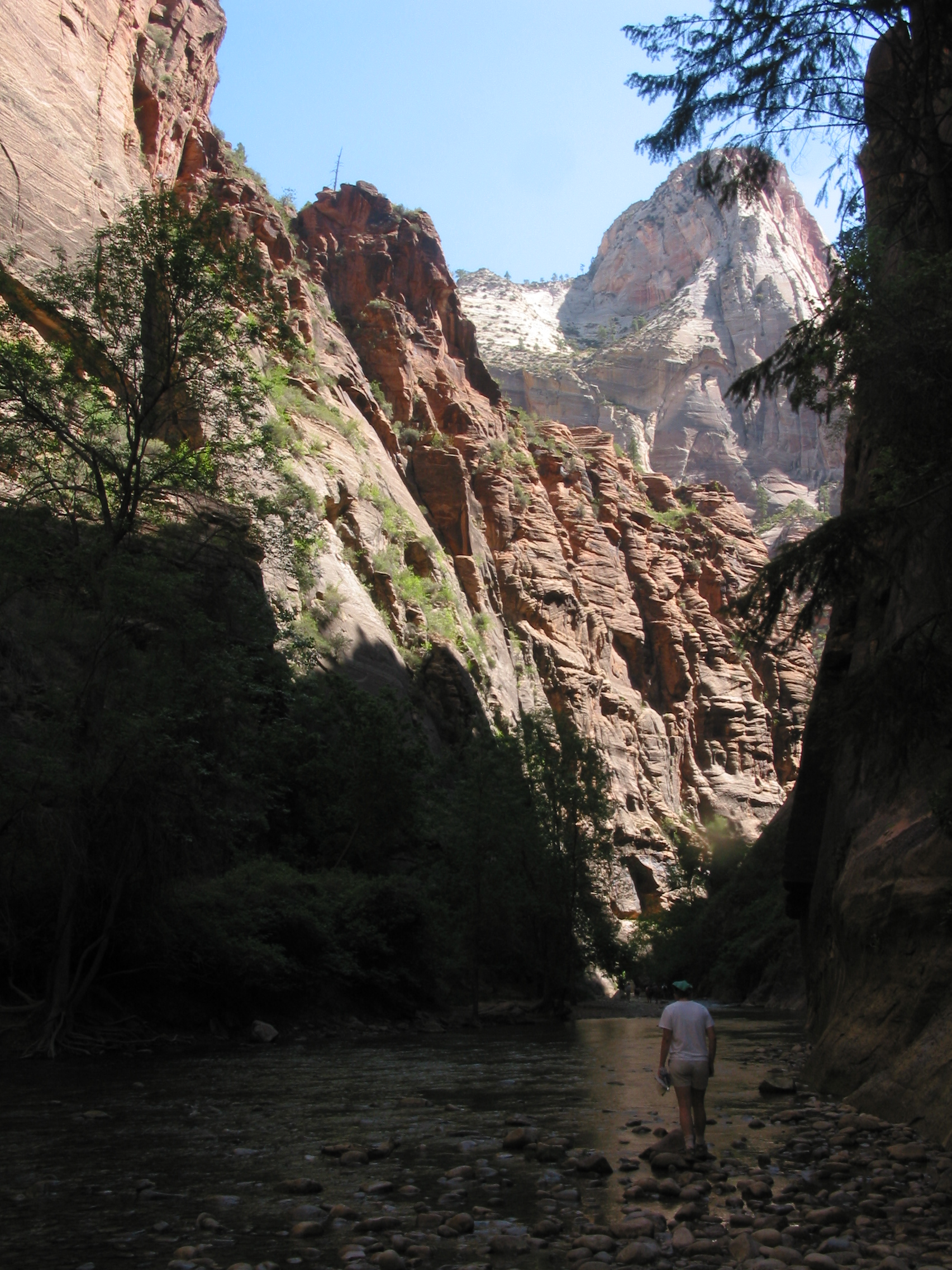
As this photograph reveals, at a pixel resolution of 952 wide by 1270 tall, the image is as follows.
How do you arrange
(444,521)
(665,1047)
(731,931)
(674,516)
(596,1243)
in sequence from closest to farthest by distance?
(596,1243) < (665,1047) < (731,931) < (444,521) < (674,516)

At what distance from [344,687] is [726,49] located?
2361cm

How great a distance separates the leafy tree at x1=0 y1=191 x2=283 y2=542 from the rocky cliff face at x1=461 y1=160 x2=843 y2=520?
114 metres

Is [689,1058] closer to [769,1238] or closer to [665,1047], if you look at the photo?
[665,1047]

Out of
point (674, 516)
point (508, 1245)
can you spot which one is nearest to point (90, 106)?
point (508, 1245)

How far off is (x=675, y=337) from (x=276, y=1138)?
6020 inches

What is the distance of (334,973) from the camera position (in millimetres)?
23281

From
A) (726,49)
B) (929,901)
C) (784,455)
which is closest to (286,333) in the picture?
→ (726,49)

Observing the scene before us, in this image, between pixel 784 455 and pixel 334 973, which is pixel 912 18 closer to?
pixel 334 973

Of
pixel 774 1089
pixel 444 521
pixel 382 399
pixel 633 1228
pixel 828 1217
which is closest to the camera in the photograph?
pixel 633 1228

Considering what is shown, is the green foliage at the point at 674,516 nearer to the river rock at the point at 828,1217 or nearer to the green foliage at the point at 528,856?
the green foliage at the point at 528,856

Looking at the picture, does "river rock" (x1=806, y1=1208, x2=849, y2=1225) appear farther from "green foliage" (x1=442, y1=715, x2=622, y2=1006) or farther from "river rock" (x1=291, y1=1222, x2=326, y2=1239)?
"green foliage" (x1=442, y1=715, x2=622, y2=1006)

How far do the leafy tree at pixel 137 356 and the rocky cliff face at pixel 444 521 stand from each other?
2288 mm

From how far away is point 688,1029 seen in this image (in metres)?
8.14

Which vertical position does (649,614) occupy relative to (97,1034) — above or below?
above
